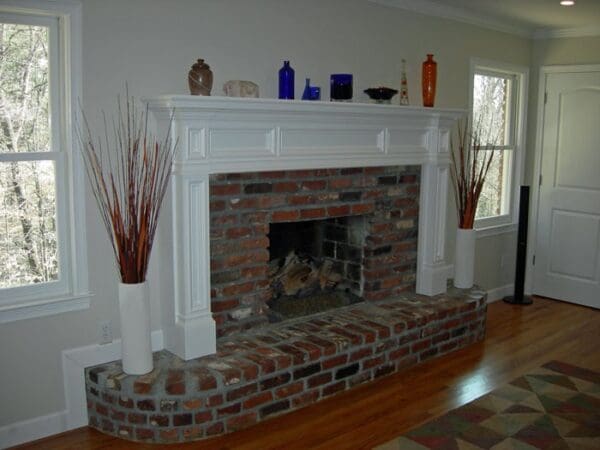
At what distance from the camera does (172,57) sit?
311 cm

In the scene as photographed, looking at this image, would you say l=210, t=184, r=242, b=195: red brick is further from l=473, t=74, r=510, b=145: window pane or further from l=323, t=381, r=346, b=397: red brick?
l=473, t=74, r=510, b=145: window pane

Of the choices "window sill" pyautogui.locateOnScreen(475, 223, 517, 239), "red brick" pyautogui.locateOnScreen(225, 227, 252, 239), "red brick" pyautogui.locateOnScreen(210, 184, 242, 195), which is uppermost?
"red brick" pyautogui.locateOnScreen(210, 184, 242, 195)

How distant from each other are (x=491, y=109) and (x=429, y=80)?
4.26 ft

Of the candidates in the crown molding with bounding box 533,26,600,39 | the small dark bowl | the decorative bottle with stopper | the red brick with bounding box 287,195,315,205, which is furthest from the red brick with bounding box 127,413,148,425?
the crown molding with bounding box 533,26,600,39

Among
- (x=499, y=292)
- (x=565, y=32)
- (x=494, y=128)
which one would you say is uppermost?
(x=565, y=32)

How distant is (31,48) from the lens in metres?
2.78

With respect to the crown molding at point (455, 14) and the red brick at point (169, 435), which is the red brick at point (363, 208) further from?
the red brick at point (169, 435)

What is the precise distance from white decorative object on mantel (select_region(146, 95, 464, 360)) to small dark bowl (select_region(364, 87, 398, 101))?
12 centimetres

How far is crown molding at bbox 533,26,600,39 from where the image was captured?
5051mm

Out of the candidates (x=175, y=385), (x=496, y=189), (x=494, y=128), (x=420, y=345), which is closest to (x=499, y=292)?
(x=496, y=189)

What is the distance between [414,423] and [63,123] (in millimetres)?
2332

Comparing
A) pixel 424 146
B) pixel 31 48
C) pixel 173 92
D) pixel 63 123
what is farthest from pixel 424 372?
pixel 31 48

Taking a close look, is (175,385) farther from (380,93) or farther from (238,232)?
(380,93)

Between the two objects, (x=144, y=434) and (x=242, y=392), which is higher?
(x=242, y=392)
